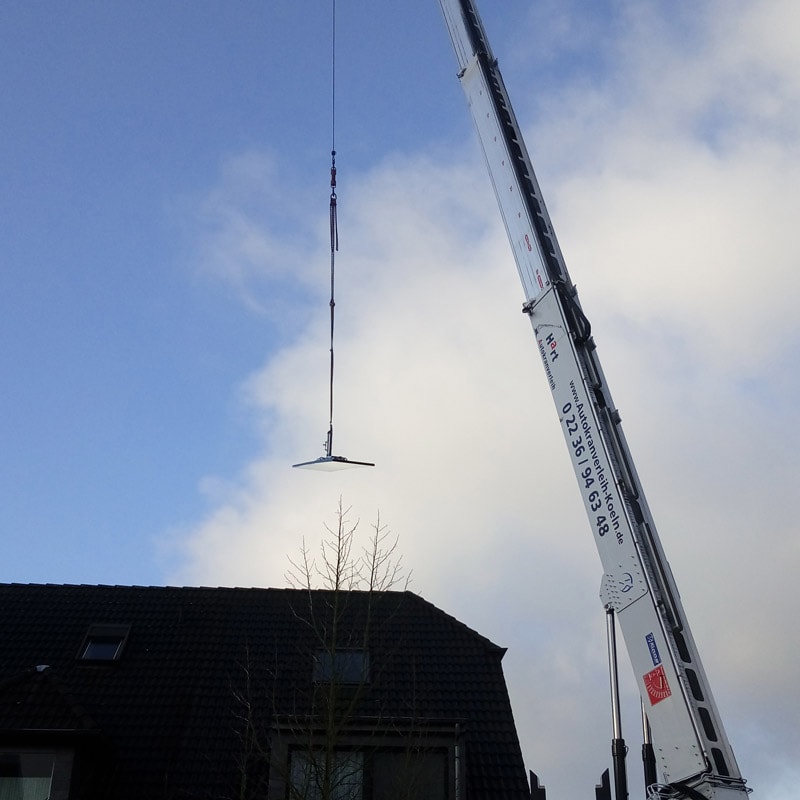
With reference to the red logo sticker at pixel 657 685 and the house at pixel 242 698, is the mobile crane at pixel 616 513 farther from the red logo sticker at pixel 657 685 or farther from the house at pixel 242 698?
the house at pixel 242 698

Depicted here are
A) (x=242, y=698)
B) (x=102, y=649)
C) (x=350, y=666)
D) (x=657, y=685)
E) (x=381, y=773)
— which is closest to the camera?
(x=657, y=685)

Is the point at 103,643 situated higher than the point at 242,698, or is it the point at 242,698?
the point at 103,643

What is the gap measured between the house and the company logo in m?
5.49

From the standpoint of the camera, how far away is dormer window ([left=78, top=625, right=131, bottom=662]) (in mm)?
20703

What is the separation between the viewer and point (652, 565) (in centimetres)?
1077

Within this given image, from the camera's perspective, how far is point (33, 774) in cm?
1716

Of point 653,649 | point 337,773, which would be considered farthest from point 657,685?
point 337,773

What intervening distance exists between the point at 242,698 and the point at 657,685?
1117 centimetres

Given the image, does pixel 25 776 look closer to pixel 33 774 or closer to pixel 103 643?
pixel 33 774

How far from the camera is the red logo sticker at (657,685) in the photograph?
1011 centimetres

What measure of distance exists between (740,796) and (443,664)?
11.5 metres

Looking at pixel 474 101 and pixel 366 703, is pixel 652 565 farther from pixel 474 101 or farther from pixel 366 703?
pixel 366 703

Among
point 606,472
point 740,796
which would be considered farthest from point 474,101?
point 740,796

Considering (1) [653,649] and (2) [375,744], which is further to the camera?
(2) [375,744]
